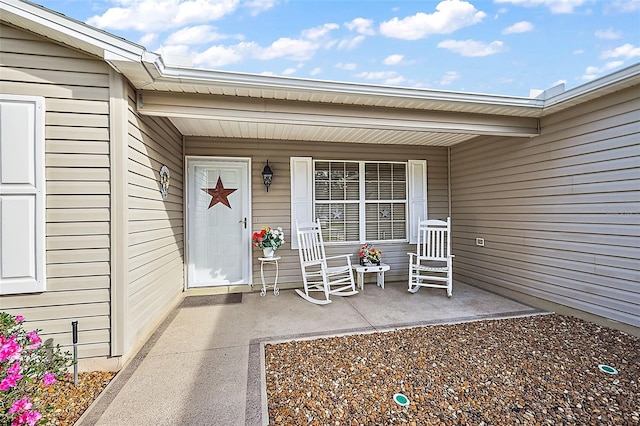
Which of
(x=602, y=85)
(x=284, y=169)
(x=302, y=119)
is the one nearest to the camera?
(x=602, y=85)

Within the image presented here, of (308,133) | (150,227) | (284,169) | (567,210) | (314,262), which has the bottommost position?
(314,262)

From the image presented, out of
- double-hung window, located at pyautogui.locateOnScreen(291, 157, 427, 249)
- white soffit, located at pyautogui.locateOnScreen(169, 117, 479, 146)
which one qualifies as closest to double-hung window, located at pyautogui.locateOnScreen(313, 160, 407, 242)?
double-hung window, located at pyautogui.locateOnScreen(291, 157, 427, 249)

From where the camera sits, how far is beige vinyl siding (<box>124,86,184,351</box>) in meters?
2.45

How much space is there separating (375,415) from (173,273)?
306 cm

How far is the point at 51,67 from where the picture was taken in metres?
2.18

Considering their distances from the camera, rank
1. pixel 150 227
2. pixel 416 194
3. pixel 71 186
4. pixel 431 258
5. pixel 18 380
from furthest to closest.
A: pixel 416 194 < pixel 431 258 < pixel 150 227 < pixel 71 186 < pixel 18 380

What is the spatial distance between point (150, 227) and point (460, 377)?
302cm

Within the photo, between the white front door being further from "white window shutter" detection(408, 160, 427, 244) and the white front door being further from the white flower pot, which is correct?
"white window shutter" detection(408, 160, 427, 244)

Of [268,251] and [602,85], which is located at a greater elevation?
[602,85]

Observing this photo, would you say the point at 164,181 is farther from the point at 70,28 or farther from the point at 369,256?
the point at 369,256

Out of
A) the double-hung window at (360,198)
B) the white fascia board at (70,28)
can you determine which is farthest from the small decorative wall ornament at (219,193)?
the white fascia board at (70,28)

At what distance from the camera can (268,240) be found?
406 centimetres

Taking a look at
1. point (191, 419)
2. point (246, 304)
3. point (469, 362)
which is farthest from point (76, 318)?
point (469, 362)

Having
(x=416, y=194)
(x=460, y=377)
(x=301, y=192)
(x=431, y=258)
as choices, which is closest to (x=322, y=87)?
(x=301, y=192)
